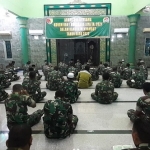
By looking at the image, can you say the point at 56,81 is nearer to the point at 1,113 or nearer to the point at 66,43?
the point at 1,113

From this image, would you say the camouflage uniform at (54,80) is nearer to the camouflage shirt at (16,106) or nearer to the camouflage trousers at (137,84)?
the camouflage trousers at (137,84)

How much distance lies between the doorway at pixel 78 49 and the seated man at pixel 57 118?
7.44 meters

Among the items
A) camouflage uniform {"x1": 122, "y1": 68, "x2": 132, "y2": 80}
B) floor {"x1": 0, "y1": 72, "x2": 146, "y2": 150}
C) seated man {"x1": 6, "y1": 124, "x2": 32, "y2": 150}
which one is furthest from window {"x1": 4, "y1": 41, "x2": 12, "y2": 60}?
seated man {"x1": 6, "y1": 124, "x2": 32, "y2": 150}

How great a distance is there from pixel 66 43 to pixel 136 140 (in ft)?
28.2

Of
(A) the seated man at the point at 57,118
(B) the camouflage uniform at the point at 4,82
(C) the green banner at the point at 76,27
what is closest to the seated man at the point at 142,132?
(A) the seated man at the point at 57,118

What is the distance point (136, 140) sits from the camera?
1594 millimetres

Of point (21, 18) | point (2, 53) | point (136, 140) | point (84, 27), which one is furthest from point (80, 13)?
point (136, 140)

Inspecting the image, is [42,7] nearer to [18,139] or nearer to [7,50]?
[7,50]

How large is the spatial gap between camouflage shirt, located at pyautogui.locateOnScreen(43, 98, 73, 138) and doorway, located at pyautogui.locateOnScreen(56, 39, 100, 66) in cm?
746

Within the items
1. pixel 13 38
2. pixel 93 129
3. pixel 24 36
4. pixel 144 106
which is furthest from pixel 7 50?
pixel 144 106

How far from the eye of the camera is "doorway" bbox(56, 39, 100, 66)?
975cm

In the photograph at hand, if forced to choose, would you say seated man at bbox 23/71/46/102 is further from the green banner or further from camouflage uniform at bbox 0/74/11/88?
the green banner

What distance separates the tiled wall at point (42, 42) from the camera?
365 inches

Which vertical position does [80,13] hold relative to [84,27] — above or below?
above
